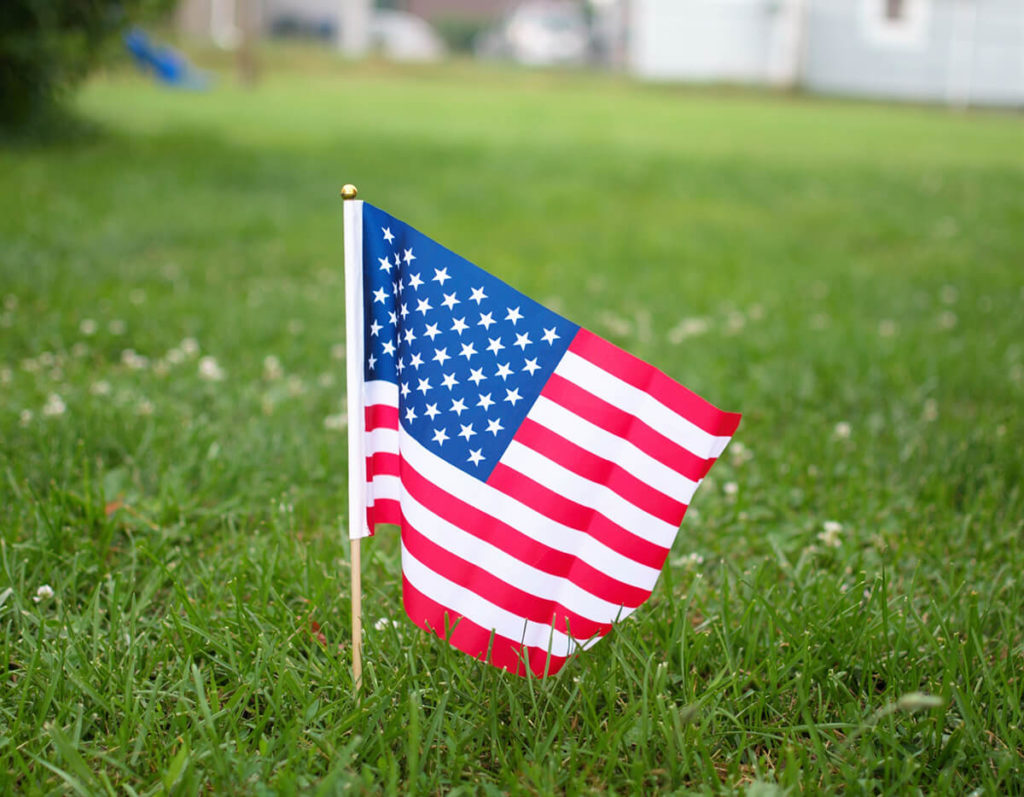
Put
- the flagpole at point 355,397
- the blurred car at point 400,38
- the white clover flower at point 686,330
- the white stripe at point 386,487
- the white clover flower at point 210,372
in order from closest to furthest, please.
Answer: the flagpole at point 355,397 → the white stripe at point 386,487 → the white clover flower at point 210,372 → the white clover flower at point 686,330 → the blurred car at point 400,38

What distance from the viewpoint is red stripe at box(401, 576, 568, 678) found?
185 cm

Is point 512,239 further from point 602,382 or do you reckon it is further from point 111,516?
point 602,382

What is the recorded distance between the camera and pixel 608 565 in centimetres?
185

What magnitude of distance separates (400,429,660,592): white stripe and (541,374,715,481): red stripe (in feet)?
0.69

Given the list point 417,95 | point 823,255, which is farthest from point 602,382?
point 417,95

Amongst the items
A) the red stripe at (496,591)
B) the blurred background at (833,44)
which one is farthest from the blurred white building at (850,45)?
the red stripe at (496,591)

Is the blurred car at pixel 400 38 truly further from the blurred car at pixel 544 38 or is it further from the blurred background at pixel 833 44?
the blurred background at pixel 833 44

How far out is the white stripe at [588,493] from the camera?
1.83 m

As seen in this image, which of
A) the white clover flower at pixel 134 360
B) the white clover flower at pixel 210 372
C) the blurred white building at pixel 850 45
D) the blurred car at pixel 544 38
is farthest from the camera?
the blurred car at pixel 544 38

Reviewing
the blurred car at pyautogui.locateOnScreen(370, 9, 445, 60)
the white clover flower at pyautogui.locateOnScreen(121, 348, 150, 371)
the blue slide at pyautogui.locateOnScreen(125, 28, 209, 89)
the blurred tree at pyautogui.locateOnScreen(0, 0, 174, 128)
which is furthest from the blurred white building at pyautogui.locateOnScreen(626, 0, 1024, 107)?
the white clover flower at pyautogui.locateOnScreen(121, 348, 150, 371)

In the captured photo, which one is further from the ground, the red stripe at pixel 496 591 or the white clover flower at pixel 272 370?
the red stripe at pixel 496 591

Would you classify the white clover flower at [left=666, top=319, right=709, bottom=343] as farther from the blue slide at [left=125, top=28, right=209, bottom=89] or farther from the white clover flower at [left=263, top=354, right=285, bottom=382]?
the blue slide at [left=125, top=28, right=209, bottom=89]

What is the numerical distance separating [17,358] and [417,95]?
19166mm

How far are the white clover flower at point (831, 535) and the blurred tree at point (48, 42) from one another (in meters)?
9.33
